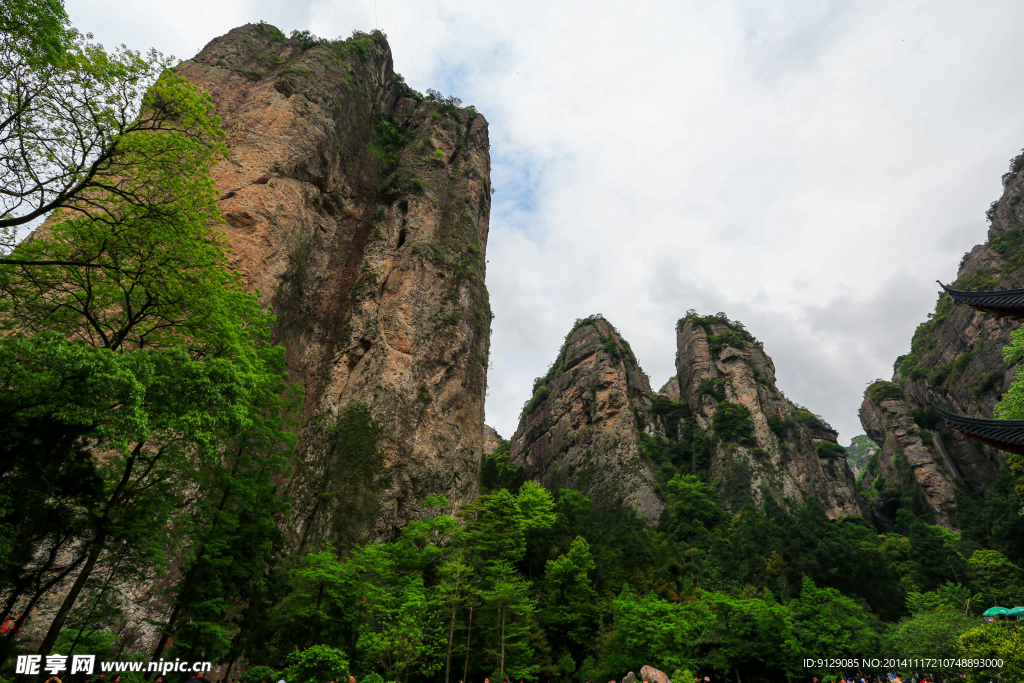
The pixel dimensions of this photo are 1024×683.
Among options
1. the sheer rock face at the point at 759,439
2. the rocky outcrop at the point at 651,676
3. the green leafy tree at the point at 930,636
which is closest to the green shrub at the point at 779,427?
the sheer rock face at the point at 759,439

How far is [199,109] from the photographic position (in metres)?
9.63

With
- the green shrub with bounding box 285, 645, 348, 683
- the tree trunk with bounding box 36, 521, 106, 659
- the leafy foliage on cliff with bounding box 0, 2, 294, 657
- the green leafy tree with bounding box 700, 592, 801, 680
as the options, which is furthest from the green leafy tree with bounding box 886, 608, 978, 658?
the tree trunk with bounding box 36, 521, 106, 659

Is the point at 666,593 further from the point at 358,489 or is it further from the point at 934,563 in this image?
the point at 934,563

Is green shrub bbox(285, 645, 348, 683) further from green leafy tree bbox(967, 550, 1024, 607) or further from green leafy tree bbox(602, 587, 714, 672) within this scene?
green leafy tree bbox(967, 550, 1024, 607)

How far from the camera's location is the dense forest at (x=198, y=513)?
8047 mm

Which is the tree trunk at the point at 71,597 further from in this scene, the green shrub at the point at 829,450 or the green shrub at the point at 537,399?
the green shrub at the point at 829,450

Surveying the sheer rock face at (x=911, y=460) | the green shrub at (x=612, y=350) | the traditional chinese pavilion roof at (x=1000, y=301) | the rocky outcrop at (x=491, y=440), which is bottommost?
the traditional chinese pavilion roof at (x=1000, y=301)

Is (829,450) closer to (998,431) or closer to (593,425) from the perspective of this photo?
(593,425)

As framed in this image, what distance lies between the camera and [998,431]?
9.81m

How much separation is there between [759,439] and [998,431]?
158 feet

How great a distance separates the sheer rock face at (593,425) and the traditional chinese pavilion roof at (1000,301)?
34.0 m

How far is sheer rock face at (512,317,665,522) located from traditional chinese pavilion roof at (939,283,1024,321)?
111 feet

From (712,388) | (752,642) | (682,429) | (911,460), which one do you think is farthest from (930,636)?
(712,388)

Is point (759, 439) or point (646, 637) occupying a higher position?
point (759, 439)
